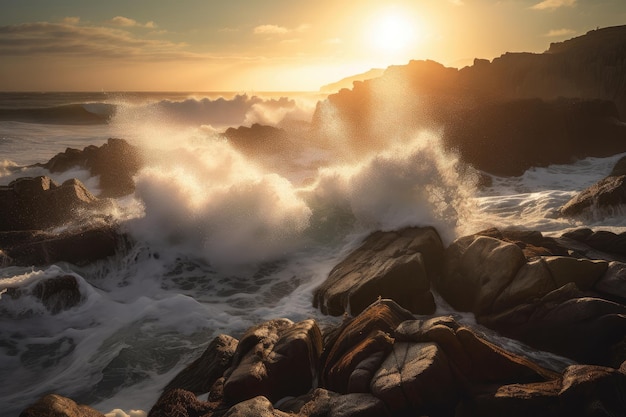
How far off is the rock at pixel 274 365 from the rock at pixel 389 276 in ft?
5.93

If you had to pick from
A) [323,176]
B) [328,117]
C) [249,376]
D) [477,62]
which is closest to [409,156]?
[323,176]

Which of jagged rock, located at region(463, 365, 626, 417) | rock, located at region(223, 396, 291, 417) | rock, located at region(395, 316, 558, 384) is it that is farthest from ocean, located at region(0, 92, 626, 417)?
rock, located at region(223, 396, 291, 417)

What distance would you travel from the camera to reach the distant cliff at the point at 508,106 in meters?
21.7

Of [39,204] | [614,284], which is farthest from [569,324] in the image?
[39,204]

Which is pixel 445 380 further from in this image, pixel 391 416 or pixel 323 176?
pixel 323 176

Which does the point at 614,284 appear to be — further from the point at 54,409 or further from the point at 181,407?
the point at 54,409

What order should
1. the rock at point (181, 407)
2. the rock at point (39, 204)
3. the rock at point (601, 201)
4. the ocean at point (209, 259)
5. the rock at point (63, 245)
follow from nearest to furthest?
the rock at point (181, 407) → the ocean at point (209, 259) → the rock at point (63, 245) → the rock at point (601, 201) → the rock at point (39, 204)

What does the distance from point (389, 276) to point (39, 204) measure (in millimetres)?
10399

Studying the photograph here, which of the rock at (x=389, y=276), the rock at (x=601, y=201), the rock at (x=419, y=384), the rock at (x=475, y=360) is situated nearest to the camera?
the rock at (x=419, y=384)

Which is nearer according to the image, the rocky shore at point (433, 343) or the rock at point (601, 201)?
the rocky shore at point (433, 343)

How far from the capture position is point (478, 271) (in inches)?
297

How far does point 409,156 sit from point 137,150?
52.8ft

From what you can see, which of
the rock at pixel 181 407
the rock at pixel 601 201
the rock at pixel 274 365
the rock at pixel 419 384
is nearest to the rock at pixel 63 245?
the rock at pixel 274 365

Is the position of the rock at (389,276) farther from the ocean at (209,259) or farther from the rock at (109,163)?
the rock at (109,163)
